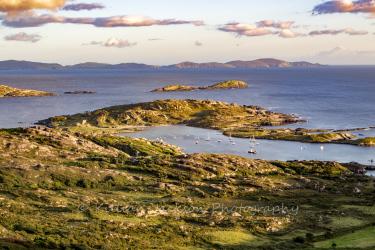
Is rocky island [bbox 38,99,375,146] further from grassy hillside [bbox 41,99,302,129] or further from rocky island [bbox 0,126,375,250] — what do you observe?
rocky island [bbox 0,126,375,250]

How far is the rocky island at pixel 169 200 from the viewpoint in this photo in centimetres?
4103

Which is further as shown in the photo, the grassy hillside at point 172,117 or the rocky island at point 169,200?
the grassy hillside at point 172,117

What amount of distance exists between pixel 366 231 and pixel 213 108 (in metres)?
151

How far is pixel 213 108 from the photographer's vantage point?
197 metres

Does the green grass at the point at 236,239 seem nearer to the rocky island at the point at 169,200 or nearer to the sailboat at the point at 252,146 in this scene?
the rocky island at the point at 169,200

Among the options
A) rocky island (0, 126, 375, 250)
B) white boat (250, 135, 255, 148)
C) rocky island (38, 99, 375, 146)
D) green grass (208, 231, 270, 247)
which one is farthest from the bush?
rocky island (38, 99, 375, 146)

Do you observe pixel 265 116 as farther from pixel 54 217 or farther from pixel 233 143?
pixel 54 217

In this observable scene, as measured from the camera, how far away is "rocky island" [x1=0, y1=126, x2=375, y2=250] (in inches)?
1615

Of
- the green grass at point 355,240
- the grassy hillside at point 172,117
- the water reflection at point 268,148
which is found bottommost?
the water reflection at point 268,148

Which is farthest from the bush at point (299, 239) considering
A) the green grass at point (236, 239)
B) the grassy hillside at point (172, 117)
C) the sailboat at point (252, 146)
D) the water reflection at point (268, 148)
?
the grassy hillside at point (172, 117)

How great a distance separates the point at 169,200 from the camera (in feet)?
186

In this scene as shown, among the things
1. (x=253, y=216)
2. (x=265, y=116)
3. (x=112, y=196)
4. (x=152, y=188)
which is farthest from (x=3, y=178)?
(x=265, y=116)

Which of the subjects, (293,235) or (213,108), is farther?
(213,108)

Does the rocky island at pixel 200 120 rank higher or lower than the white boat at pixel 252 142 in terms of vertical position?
higher
